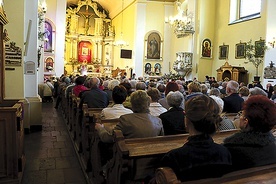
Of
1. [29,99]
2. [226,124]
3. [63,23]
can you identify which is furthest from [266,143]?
[63,23]

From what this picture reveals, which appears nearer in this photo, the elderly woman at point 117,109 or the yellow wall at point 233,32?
the elderly woman at point 117,109

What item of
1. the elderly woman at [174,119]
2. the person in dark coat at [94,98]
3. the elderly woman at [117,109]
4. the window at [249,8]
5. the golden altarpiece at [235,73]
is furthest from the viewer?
the window at [249,8]

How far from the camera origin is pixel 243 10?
13000 mm

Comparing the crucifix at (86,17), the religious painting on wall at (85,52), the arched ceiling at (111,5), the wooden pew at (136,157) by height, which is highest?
the arched ceiling at (111,5)

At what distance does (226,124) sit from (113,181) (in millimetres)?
1599

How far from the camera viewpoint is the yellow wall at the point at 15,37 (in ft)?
Result: 16.3

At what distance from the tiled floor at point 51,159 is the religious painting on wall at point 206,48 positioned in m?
9.91

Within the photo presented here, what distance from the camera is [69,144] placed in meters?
5.06

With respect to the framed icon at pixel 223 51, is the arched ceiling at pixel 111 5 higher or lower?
higher

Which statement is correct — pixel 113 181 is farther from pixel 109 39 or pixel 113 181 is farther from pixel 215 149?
pixel 109 39

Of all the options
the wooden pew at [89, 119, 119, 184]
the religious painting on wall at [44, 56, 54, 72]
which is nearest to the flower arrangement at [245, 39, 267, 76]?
the wooden pew at [89, 119, 119, 184]

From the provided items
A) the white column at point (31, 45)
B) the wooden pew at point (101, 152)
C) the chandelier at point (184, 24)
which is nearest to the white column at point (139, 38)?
the chandelier at point (184, 24)

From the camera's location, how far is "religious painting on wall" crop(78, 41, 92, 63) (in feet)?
72.2

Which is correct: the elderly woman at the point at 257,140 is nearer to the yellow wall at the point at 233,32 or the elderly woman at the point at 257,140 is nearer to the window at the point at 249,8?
the yellow wall at the point at 233,32
